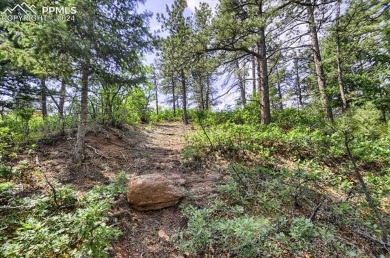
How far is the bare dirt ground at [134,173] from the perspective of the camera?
9.00 feet

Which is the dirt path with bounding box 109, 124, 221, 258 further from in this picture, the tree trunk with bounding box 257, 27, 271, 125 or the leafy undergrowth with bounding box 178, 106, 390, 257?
the tree trunk with bounding box 257, 27, 271, 125

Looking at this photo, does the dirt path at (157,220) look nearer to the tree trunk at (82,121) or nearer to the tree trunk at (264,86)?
the tree trunk at (82,121)

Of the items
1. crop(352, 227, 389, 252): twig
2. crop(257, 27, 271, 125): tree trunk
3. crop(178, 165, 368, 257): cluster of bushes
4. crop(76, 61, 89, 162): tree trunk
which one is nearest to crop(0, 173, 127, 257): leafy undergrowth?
crop(178, 165, 368, 257): cluster of bushes

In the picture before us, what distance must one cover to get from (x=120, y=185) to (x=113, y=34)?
3640 mm

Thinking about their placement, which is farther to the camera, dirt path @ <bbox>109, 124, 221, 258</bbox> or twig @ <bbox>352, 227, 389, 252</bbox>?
dirt path @ <bbox>109, 124, 221, 258</bbox>

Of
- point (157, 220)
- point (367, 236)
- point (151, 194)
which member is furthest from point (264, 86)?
point (157, 220)

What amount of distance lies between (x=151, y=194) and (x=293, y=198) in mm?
2458

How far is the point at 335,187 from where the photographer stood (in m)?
4.11

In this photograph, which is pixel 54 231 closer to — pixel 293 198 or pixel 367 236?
pixel 293 198

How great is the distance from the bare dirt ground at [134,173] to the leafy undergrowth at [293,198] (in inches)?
12.9

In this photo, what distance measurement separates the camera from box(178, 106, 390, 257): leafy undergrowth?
2.38m

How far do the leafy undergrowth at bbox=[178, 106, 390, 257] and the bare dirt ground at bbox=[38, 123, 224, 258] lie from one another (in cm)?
33

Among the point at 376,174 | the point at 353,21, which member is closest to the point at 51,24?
the point at 376,174

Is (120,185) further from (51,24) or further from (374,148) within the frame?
(374,148)
